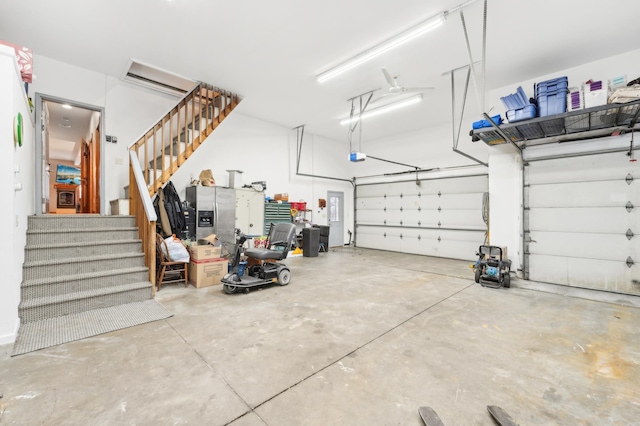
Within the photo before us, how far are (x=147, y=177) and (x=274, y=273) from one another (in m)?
3.07

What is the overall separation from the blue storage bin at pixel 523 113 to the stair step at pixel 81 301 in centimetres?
624

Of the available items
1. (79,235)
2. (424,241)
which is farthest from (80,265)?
(424,241)

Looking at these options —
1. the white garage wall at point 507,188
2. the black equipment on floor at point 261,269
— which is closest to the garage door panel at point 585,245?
the white garage wall at point 507,188

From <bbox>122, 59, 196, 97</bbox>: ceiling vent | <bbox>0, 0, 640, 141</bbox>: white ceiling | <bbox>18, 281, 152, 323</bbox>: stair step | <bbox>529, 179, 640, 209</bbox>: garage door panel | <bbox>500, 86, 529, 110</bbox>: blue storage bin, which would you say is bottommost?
<bbox>18, 281, 152, 323</bbox>: stair step

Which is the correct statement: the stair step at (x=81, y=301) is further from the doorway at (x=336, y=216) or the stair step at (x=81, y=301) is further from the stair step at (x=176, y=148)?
the doorway at (x=336, y=216)

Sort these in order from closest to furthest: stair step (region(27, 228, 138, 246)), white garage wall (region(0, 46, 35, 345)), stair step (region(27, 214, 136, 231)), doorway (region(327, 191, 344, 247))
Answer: white garage wall (region(0, 46, 35, 345)) → stair step (region(27, 228, 138, 246)) → stair step (region(27, 214, 136, 231)) → doorway (region(327, 191, 344, 247))

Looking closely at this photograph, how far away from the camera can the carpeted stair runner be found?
280cm

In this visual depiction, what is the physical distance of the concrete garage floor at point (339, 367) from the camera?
1.70 metres

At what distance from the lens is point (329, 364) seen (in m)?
2.24

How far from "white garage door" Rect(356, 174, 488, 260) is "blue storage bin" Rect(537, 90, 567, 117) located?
11.1 feet

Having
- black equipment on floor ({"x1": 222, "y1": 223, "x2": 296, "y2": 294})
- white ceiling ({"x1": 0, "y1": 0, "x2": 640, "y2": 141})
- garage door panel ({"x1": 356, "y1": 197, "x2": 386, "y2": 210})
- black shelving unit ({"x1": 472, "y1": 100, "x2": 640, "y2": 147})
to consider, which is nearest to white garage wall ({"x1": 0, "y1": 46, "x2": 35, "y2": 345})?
white ceiling ({"x1": 0, "y1": 0, "x2": 640, "y2": 141})

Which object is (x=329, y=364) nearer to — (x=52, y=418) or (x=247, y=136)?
(x=52, y=418)

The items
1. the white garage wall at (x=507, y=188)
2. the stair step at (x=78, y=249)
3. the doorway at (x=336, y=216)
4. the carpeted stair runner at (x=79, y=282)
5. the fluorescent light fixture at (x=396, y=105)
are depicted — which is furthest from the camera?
the doorway at (x=336, y=216)

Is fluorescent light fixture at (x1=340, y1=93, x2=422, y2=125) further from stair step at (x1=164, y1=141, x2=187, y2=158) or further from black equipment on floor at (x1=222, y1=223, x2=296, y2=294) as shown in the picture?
stair step at (x1=164, y1=141, x2=187, y2=158)
